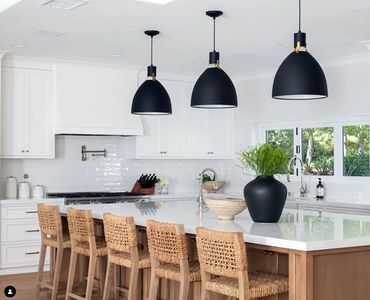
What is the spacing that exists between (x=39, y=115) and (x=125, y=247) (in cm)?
372

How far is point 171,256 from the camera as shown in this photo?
436cm

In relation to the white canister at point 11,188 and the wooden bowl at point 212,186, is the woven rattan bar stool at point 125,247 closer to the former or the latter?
the white canister at point 11,188

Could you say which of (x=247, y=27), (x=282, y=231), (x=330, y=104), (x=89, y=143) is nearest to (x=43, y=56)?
(x=89, y=143)

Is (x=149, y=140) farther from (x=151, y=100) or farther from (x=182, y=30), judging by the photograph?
(x=182, y=30)

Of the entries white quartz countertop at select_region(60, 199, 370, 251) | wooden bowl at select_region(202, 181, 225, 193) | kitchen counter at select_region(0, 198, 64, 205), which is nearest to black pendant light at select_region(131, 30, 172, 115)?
white quartz countertop at select_region(60, 199, 370, 251)

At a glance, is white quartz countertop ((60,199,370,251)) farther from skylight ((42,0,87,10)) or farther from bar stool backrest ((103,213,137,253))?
skylight ((42,0,87,10))

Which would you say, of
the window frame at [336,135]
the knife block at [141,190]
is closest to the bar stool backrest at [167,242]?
the window frame at [336,135]

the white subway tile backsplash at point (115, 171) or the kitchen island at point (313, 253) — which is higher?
the white subway tile backsplash at point (115, 171)

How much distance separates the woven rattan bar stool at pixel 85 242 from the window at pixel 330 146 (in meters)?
3.75

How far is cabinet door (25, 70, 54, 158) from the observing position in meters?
8.02

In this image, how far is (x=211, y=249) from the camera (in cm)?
396

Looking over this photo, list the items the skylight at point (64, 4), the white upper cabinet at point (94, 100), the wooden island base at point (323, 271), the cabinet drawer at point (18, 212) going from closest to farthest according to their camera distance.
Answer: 1. the wooden island base at point (323, 271)
2. the skylight at point (64, 4)
3. the cabinet drawer at point (18, 212)
4. the white upper cabinet at point (94, 100)

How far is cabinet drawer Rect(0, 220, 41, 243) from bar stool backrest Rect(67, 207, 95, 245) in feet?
7.56

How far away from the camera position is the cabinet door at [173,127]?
9.20 meters
